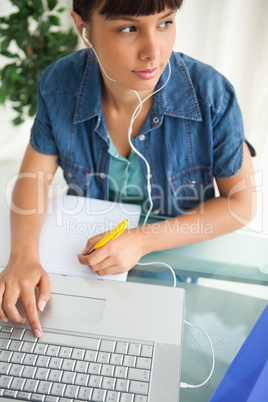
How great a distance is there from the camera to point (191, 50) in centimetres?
184

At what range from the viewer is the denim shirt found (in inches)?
36.2

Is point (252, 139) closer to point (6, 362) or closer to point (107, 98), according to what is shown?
point (107, 98)

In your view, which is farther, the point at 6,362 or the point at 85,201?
the point at 85,201

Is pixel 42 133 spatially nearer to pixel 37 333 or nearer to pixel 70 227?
pixel 70 227

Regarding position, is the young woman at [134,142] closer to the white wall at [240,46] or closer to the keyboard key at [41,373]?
the keyboard key at [41,373]

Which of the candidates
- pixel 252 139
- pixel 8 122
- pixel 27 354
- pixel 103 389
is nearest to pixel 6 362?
pixel 27 354

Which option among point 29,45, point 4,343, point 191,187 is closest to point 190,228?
point 191,187

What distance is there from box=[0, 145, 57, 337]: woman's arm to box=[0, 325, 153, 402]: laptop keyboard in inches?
1.3

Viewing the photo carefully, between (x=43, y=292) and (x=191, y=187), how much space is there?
1.59 ft

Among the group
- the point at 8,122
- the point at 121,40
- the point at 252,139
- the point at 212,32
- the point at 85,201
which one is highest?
the point at 121,40

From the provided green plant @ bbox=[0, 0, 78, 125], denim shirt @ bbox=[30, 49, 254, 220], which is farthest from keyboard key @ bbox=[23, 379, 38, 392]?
green plant @ bbox=[0, 0, 78, 125]

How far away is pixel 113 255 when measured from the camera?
2.55 ft

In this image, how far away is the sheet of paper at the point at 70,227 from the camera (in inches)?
30.9

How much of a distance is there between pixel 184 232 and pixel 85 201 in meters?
0.26
